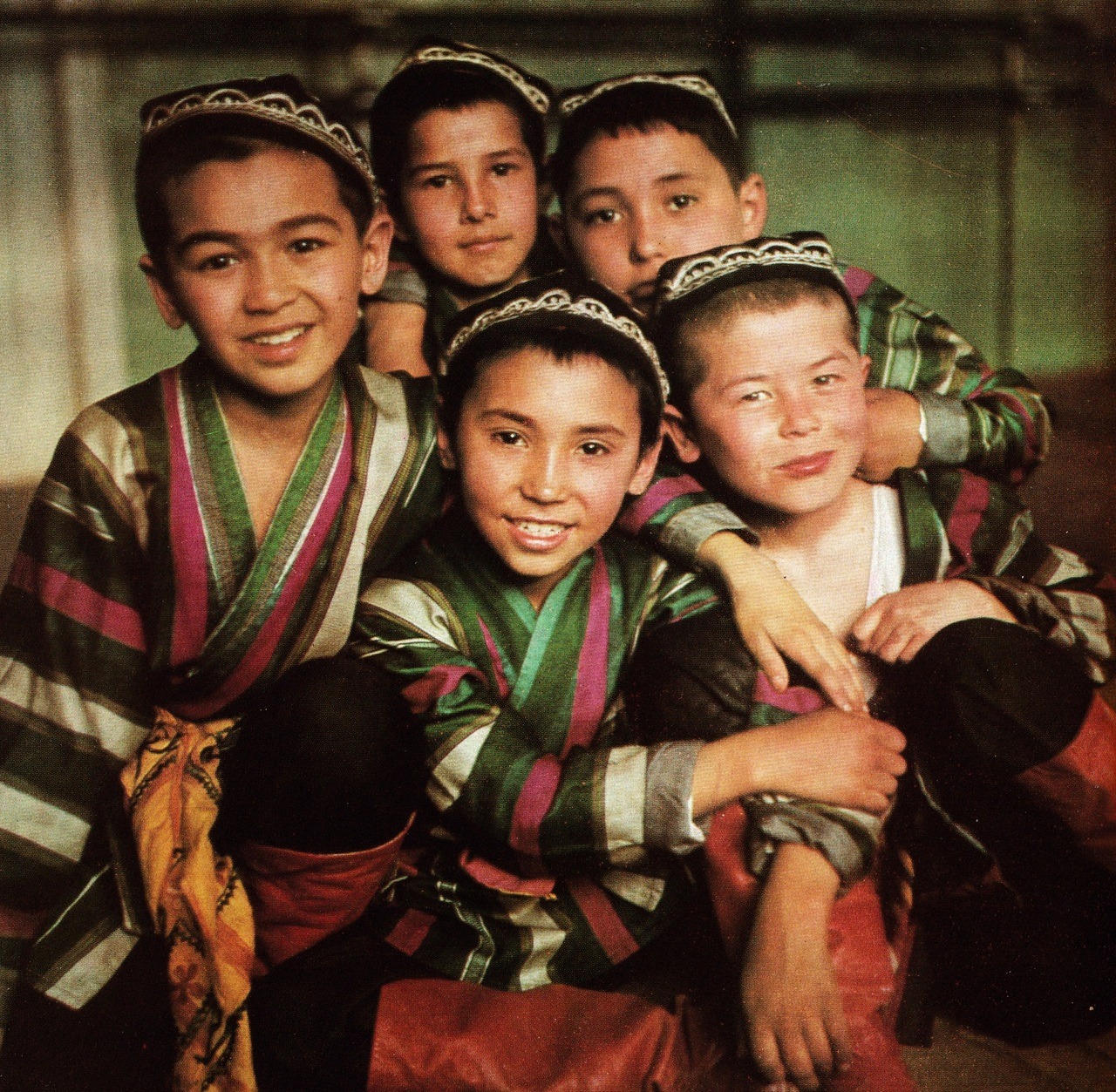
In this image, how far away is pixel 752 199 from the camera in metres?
1.09

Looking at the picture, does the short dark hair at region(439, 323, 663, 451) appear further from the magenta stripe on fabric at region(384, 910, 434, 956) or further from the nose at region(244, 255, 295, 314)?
the magenta stripe on fabric at region(384, 910, 434, 956)

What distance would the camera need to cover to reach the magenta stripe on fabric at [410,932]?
973 mm

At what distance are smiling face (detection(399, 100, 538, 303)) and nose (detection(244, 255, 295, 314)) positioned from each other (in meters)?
0.16

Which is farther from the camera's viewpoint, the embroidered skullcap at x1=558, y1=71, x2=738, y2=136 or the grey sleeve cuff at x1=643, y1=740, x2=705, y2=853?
the embroidered skullcap at x1=558, y1=71, x2=738, y2=136

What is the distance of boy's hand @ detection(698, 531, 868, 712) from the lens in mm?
978

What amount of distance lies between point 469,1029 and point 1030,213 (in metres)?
0.98

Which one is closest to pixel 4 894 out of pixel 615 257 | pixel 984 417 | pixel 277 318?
pixel 277 318

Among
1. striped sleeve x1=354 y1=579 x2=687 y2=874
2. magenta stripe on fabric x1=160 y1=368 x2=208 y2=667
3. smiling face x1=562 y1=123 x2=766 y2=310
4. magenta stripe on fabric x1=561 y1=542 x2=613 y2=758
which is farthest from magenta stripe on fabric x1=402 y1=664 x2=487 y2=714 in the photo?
smiling face x1=562 y1=123 x2=766 y2=310

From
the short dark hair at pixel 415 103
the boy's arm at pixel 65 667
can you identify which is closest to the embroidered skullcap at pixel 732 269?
the short dark hair at pixel 415 103

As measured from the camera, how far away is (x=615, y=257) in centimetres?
108

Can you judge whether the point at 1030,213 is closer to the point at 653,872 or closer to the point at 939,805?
the point at 939,805

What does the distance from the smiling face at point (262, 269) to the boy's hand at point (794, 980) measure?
0.63m

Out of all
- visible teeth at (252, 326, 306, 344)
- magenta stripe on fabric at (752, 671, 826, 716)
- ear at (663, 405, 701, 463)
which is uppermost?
visible teeth at (252, 326, 306, 344)

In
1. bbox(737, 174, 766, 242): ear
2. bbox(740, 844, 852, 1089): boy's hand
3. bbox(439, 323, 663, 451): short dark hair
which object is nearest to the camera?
bbox(740, 844, 852, 1089): boy's hand
